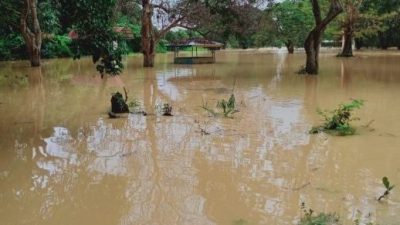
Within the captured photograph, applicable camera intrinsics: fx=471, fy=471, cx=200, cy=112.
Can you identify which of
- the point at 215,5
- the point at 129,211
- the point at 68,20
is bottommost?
A: the point at 129,211

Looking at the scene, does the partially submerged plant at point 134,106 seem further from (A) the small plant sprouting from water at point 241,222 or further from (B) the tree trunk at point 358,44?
(B) the tree trunk at point 358,44

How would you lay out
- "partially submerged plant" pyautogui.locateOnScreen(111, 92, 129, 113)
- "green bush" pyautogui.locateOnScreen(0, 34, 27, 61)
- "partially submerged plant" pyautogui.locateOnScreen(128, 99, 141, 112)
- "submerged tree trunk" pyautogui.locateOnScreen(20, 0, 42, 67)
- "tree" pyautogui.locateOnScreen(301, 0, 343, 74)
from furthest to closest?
"green bush" pyautogui.locateOnScreen(0, 34, 27, 61) → "submerged tree trunk" pyautogui.locateOnScreen(20, 0, 42, 67) → "tree" pyautogui.locateOnScreen(301, 0, 343, 74) → "partially submerged plant" pyautogui.locateOnScreen(128, 99, 141, 112) → "partially submerged plant" pyautogui.locateOnScreen(111, 92, 129, 113)

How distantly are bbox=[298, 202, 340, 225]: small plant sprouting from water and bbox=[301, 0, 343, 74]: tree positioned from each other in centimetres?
1684

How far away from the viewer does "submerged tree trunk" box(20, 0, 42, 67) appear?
79.2 feet

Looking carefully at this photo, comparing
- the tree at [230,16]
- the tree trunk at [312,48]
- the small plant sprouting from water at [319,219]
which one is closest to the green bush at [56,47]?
the tree at [230,16]

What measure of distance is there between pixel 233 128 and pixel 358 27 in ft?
118

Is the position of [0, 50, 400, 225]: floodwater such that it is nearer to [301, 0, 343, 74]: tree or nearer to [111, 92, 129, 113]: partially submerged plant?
[111, 92, 129, 113]: partially submerged plant

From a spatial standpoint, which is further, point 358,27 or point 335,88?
point 358,27

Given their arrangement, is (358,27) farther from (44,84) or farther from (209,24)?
(44,84)

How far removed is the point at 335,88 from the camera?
17266 millimetres

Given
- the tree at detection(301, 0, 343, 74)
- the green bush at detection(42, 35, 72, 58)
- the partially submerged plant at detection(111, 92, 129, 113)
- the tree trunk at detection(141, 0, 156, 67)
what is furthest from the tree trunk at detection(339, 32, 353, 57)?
the partially submerged plant at detection(111, 92, 129, 113)

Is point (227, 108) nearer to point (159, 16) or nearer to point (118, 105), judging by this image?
point (118, 105)

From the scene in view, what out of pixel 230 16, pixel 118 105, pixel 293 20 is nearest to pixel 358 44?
pixel 293 20

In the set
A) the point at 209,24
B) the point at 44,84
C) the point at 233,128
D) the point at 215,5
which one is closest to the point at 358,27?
the point at 209,24
